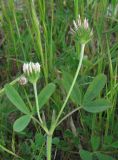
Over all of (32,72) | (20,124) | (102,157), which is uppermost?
(32,72)

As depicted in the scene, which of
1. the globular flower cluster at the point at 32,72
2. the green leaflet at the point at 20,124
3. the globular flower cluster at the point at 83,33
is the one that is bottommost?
the green leaflet at the point at 20,124

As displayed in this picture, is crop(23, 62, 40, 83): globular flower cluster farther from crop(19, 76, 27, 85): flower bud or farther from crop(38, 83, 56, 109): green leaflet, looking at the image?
crop(19, 76, 27, 85): flower bud

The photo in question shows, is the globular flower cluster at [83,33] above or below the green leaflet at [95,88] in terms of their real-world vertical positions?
above

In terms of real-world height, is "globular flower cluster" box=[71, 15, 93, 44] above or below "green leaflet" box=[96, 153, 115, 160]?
above

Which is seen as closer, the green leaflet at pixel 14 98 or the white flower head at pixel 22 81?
the green leaflet at pixel 14 98

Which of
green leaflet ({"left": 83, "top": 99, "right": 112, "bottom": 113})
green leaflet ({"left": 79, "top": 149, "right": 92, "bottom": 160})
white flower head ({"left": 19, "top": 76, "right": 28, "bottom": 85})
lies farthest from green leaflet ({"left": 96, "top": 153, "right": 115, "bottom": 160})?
white flower head ({"left": 19, "top": 76, "right": 28, "bottom": 85})

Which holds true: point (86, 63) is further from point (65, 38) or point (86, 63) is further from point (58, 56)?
point (65, 38)

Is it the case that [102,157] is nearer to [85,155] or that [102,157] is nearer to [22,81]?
[85,155]

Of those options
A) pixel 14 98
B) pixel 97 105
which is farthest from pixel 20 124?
pixel 97 105

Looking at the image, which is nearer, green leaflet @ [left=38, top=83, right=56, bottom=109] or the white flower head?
green leaflet @ [left=38, top=83, right=56, bottom=109]

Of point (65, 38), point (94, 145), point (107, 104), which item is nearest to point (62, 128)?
point (94, 145)

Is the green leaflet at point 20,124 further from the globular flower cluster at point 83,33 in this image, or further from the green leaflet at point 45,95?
the globular flower cluster at point 83,33

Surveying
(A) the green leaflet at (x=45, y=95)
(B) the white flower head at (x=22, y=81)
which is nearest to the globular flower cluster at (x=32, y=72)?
(A) the green leaflet at (x=45, y=95)
